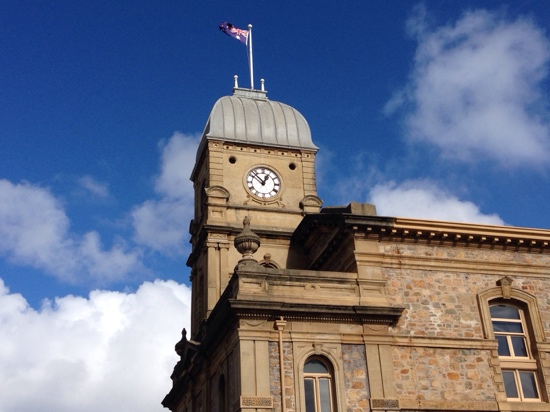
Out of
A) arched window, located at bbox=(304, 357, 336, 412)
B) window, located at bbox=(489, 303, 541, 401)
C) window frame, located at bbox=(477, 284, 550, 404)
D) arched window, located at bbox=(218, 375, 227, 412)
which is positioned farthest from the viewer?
arched window, located at bbox=(218, 375, 227, 412)

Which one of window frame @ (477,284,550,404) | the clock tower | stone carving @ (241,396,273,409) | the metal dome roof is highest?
the metal dome roof

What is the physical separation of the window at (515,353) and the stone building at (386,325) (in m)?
0.04

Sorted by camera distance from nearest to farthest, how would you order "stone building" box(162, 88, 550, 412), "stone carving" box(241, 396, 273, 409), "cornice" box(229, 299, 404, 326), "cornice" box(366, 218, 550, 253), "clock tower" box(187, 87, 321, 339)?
"stone carving" box(241, 396, 273, 409) → "stone building" box(162, 88, 550, 412) → "cornice" box(229, 299, 404, 326) → "cornice" box(366, 218, 550, 253) → "clock tower" box(187, 87, 321, 339)

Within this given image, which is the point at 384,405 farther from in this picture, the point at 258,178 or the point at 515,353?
the point at 258,178

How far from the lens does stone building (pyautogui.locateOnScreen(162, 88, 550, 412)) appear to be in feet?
72.7

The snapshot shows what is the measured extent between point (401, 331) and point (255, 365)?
16.2 feet

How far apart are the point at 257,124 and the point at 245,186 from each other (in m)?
3.92

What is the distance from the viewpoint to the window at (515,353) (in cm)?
2405

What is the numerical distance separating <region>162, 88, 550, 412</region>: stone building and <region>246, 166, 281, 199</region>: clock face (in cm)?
768

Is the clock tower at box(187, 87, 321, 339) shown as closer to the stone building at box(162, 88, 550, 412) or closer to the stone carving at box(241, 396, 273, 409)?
the stone building at box(162, 88, 550, 412)

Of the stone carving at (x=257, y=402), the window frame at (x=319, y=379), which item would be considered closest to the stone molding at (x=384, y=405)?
the window frame at (x=319, y=379)

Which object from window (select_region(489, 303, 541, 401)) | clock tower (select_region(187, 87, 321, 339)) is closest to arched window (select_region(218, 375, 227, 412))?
clock tower (select_region(187, 87, 321, 339))

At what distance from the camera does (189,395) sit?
30062 millimetres

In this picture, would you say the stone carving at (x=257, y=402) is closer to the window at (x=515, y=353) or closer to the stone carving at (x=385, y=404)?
the stone carving at (x=385, y=404)
